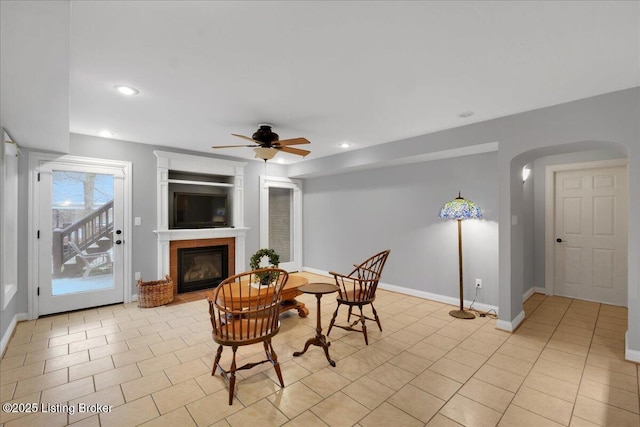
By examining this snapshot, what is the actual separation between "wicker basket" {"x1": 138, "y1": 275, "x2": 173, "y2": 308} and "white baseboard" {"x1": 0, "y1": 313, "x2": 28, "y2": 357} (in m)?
1.25

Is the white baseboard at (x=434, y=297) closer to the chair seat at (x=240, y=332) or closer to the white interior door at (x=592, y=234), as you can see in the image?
the white interior door at (x=592, y=234)

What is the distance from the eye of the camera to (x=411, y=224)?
4703 millimetres

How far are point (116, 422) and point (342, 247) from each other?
4.32m

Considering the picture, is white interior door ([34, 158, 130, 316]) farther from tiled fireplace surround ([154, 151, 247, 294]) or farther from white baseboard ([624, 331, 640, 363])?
white baseboard ([624, 331, 640, 363])

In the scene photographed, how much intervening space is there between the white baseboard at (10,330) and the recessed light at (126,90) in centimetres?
267

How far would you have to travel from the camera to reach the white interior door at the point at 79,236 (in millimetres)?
3754

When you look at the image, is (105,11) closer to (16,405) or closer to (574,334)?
(16,405)

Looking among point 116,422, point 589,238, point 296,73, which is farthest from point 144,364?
point 589,238

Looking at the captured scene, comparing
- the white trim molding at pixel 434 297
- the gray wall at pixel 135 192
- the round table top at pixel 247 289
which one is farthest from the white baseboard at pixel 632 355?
the gray wall at pixel 135 192

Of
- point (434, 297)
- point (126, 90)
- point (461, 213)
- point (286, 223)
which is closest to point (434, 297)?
point (434, 297)

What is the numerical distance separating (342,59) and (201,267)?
4.36m

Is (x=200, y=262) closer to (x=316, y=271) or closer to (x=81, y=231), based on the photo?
(x=81, y=231)

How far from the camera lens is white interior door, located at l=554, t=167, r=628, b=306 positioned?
4.11 metres

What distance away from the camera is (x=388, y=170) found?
5.03 m
